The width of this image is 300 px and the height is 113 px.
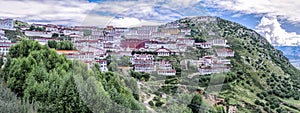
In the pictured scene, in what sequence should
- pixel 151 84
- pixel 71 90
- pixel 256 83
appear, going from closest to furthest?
pixel 71 90, pixel 151 84, pixel 256 83

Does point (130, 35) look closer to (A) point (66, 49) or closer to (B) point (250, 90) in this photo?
(A) point (66, 49)

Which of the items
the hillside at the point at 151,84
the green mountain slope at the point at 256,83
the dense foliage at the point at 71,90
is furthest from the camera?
the green mountain slope at the point at 256,83

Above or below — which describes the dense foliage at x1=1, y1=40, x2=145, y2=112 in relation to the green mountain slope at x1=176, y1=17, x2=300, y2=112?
above

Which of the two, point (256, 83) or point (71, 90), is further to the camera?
point (256, 83)

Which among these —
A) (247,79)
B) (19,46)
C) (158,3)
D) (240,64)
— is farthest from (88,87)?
(240,64)

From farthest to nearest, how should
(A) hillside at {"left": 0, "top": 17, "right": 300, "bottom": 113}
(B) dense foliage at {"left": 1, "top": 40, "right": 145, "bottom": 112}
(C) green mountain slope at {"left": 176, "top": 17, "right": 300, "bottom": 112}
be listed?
(C) green mountain slope at {"left": 176, "top": 17, "right": 300, "bottom": 112}
(A) hillside at {"left": 0, "top": 17, "right": 300, "bottom": 113}
(B) dense foliage at {"left": 1, "top": 40, "right": 145, "bottom": 112}

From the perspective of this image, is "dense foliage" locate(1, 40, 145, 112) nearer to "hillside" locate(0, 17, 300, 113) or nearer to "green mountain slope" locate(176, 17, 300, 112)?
"hillside" locate(0, 17, 300, 113)

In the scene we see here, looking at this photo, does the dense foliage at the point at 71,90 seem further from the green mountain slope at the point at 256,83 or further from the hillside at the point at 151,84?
the green mountain slope at the point at 256,83

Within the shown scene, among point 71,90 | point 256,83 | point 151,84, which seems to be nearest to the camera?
point 71,90

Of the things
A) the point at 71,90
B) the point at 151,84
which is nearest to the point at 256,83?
the point at 151,84

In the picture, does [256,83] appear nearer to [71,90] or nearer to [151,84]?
[151,84]

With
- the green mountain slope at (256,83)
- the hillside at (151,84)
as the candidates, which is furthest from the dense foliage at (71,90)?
the green mountain slope at (256,83)

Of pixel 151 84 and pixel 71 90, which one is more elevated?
pixel 71 90

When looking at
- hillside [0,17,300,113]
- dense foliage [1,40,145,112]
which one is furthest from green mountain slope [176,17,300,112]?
dense foliage [1,40,145,112]
